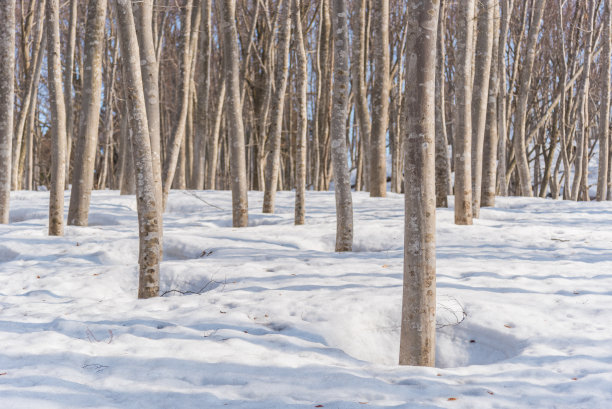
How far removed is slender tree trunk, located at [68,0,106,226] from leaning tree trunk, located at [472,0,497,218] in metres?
6.22

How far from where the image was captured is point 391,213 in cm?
955

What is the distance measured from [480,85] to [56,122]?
7065 millimetres

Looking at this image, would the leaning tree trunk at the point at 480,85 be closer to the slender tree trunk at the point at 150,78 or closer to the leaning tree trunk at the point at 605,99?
the slender tree trunk at the point at 150,78

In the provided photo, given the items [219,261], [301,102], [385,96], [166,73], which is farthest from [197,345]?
[166,73]

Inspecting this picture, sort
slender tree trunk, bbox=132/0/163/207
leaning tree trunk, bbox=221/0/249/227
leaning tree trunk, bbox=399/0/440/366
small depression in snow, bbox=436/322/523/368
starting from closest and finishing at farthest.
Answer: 1. leaning tree trunk, bbox=399/0/440/366
2. small depression in snow, bbox=436/322/523/368
3. slender tree trunk, bbox=132/0/163/207
4. leaning tree trunk, bbox=221/0/249/227

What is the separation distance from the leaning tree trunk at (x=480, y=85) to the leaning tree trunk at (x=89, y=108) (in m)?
6.22

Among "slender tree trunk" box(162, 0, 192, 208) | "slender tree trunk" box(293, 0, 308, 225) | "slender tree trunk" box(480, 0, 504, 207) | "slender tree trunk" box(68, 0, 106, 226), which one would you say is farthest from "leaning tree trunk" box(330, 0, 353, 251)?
"slender tree trunk" box(480, 0, 504, 207)

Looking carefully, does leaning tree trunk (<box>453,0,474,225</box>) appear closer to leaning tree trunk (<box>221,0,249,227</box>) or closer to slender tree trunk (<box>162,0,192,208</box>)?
leaning tree trunk (<box>221,0,249,227</box>)

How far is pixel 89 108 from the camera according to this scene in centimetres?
816

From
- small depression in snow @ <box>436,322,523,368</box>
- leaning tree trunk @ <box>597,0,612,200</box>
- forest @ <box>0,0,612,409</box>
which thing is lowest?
small depression in snow @ <box>436,322,523,368</box>

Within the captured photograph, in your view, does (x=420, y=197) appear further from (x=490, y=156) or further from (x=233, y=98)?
(x=490, y=156)

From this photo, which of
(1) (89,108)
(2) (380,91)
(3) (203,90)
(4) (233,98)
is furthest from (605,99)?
(1) (89,108)

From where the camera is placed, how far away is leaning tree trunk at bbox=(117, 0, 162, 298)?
5.20 meters

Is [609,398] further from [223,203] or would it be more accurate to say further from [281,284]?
[223,203]
